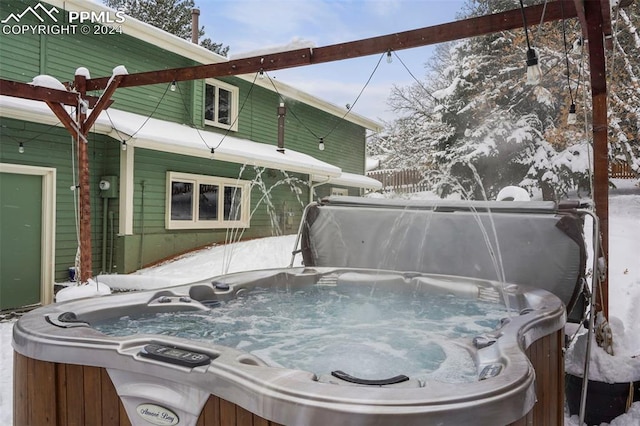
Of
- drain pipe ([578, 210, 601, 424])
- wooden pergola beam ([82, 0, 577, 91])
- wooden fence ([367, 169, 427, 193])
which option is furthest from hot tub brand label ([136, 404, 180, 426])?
wooden fence ([367, 169, 427, 193])

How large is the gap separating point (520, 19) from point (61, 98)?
13.4ft

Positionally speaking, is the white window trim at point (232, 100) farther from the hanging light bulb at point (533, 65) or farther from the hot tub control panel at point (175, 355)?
the hot tub control panel at point (175, 355)

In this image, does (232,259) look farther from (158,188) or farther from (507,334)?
(507,334)

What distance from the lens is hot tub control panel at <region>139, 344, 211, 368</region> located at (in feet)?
4.47

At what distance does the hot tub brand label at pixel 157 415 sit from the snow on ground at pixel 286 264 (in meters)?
1.39

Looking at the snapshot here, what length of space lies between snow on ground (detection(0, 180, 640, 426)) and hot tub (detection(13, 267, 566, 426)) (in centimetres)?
79

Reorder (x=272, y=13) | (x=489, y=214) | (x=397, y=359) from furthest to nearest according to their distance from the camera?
1. (x=272, y=13)
2. (x=489, y=214)
3. (x=397, y=359)

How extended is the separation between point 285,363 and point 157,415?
743 millimetres

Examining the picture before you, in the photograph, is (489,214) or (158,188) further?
(158,188)

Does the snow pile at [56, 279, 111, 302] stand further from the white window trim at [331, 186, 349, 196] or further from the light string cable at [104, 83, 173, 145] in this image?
the white window trim at [331, 186, 349, 196]

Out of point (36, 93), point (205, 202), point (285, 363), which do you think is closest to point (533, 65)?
point (285, 363)

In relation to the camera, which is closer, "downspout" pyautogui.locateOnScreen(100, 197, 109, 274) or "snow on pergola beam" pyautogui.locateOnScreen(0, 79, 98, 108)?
"snow on pergola beam" pyautogui.locateOnScreen(0, 79, 98, 108)

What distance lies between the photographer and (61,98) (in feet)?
14.1

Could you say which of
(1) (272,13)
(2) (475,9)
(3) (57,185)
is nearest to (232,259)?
(3) (57,185)
